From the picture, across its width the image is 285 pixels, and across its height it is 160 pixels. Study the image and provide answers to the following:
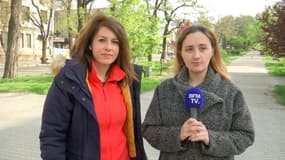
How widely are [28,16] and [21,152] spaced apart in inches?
1324

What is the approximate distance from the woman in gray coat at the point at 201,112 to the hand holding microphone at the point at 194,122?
2cm

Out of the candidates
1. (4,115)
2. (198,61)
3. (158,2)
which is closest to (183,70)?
(198,61)

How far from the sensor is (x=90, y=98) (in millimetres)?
2334

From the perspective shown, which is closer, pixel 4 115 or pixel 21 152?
pixel 21 152

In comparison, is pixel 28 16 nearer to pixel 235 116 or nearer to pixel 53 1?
pixel 53 1

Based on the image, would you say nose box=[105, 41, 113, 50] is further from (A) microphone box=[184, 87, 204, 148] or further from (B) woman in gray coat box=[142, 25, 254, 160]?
(A) microphone box=[184, 87, 204, 148]

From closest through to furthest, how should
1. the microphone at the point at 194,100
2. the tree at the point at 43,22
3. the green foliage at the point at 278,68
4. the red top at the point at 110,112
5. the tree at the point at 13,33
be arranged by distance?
the microphone at the point at 194,100 < the red top at the point at 110,112 < the tree at the point at 13,33 < the green foliage at the point at 278,68 < the tree at the point at 43,22

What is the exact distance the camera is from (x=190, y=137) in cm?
209

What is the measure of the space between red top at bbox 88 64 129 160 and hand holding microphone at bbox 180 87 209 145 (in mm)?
522

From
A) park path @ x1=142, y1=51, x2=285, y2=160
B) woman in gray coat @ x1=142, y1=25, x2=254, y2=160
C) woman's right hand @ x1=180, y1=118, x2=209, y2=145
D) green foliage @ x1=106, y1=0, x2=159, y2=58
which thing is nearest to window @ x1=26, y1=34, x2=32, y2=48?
green foliage @ x1=106, y1=0, x2=159, y2=58

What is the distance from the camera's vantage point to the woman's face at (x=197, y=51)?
2221mm

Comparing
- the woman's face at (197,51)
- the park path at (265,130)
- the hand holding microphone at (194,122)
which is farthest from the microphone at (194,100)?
the park path at (265,130)

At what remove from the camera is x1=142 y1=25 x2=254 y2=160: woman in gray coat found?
2172mm

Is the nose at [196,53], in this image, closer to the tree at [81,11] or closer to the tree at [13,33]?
the tree at [13,33]
